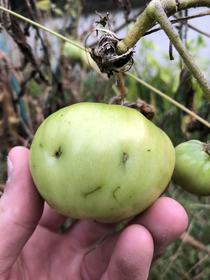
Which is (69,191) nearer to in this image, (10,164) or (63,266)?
(10,164)

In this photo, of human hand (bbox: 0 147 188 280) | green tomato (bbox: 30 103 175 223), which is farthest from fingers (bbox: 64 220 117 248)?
green tomato (bbox: 30 103 175 223)

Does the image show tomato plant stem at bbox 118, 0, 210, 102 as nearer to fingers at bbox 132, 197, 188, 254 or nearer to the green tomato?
the green tomato

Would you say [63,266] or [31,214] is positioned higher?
[31,214]

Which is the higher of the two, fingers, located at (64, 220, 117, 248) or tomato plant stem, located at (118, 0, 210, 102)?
tomato plant stem, located at (118, 0, 210, 102)

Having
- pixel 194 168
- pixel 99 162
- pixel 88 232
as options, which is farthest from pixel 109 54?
pixel 88 232

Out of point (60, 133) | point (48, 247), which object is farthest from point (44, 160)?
point (48, 247)

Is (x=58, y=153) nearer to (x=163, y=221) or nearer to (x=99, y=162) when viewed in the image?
(x=99, y=162)
